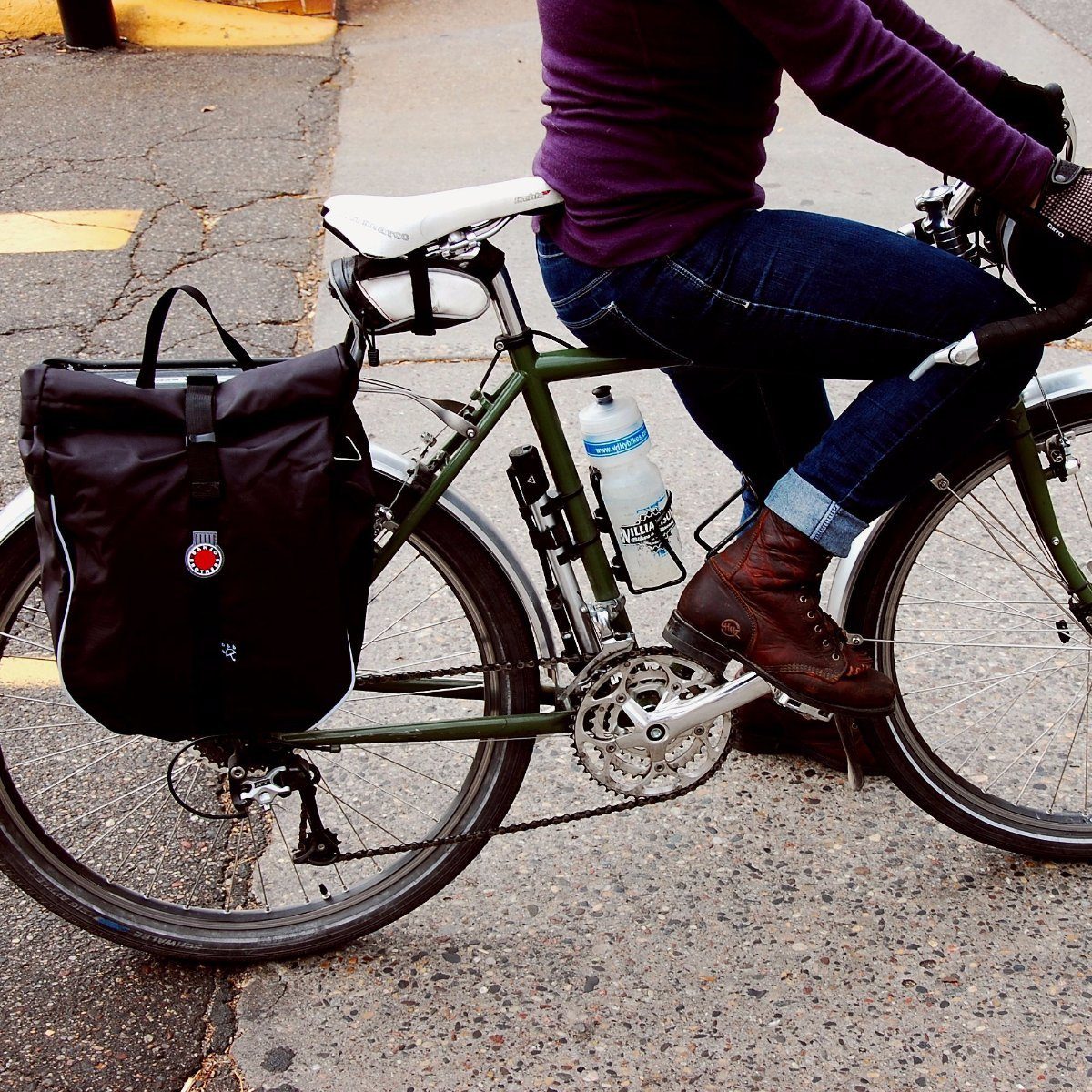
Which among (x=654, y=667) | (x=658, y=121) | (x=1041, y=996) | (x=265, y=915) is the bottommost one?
(x=265, y=915)

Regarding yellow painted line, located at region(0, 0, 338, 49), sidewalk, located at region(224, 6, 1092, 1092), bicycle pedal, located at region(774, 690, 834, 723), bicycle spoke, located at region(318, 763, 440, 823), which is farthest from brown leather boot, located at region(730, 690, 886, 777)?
yellow painted line, located at region(0, 0, 338, 49)

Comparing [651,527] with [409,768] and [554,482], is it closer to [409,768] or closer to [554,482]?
[554,482]

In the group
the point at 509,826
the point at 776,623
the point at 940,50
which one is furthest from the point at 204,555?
the point at 940,50

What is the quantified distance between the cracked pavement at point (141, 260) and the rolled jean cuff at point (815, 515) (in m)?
1.34

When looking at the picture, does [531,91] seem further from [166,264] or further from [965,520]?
[965,520]

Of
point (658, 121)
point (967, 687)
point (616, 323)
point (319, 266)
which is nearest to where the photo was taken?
point (658, 121)

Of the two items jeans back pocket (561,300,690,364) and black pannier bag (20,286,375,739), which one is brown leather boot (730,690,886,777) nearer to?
jeans back pocket (561,300,690,364)

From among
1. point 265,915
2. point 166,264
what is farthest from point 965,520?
point 166,264

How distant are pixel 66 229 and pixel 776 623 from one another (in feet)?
14.7

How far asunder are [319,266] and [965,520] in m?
2.90

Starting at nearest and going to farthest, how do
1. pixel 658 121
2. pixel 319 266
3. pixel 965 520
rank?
pixel 658 121, pixel 965 520, pixel 319 266

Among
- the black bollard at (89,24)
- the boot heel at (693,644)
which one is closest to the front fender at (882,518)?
the boot heel at (693,644)

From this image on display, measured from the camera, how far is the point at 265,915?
7.98 ft

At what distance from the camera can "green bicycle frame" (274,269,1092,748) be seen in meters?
2.11
